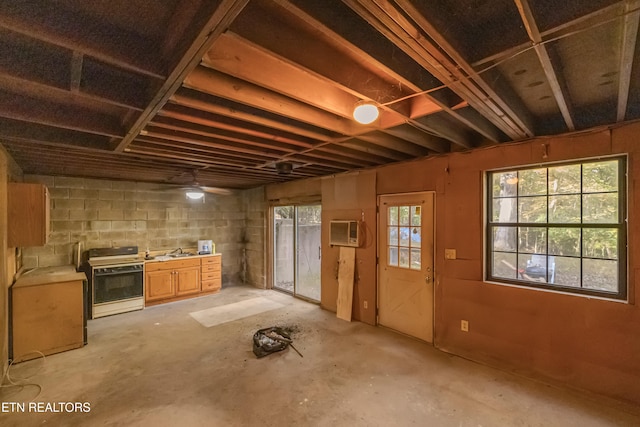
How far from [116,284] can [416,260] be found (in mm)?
A: 5044

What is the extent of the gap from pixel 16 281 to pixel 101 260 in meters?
1.56

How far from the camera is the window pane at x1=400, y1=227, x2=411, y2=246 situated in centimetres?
394

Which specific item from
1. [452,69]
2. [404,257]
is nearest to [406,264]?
[404,257]

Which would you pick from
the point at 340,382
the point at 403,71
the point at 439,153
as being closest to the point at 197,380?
the point at 340,382

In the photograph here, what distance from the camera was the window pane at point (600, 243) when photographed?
250cm

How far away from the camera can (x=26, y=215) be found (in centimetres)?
323

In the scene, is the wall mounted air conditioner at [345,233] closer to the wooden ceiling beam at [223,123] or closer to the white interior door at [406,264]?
the white interior door at [406,264]

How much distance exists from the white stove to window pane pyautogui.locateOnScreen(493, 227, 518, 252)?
5714mm

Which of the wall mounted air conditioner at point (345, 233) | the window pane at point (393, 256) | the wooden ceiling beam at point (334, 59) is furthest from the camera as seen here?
the wall mounted air conditioner at point (345, 233)

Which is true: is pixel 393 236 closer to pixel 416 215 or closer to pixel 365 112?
pixel 416 215

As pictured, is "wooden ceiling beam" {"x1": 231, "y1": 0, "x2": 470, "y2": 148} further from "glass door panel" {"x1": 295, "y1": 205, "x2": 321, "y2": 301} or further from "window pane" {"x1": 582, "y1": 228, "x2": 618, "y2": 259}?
"glass door panel" {"x1": 295, "y1": 205, "x2": 321, "y2": 301}

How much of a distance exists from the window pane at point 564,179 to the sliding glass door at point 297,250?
366 cm

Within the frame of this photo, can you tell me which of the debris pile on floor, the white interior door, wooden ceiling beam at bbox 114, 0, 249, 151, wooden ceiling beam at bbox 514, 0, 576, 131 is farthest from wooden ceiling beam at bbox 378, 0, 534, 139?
the debris pile on floor

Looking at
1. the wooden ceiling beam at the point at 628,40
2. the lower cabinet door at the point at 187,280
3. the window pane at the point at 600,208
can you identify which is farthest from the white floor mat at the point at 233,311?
the wooden ceiling beam at the point at 628,40
